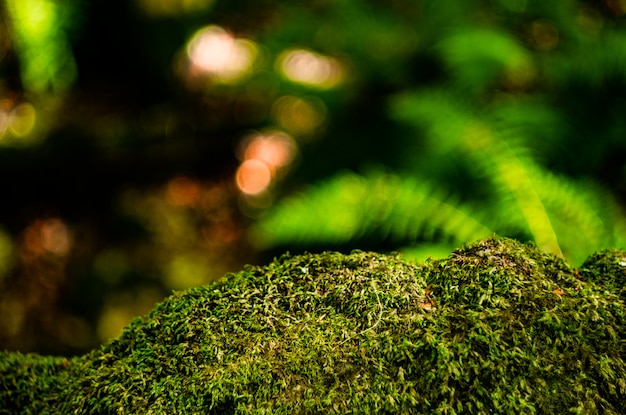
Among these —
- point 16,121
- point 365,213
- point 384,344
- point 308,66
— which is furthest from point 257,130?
point 384,344

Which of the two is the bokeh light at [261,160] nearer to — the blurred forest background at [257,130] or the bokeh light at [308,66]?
the blurred forest background at [257,130]

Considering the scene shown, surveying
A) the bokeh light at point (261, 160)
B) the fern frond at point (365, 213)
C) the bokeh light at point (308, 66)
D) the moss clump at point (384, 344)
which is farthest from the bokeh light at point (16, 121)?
the moss clump at point (384, 344)

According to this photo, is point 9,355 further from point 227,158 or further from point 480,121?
point 227,158

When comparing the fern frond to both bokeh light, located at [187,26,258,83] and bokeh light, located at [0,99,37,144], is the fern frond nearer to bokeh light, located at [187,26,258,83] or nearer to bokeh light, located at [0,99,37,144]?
bokeh light, located at [187,26,258,83]

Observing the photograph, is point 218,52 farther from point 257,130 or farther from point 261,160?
point 261,160

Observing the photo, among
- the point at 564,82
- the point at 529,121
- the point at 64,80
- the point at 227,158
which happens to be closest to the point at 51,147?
the point at 64,80

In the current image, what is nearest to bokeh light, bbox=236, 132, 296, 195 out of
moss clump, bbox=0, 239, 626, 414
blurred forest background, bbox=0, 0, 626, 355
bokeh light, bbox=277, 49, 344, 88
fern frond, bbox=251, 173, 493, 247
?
blurred forest background, bbox=0, 0, 626, 355
